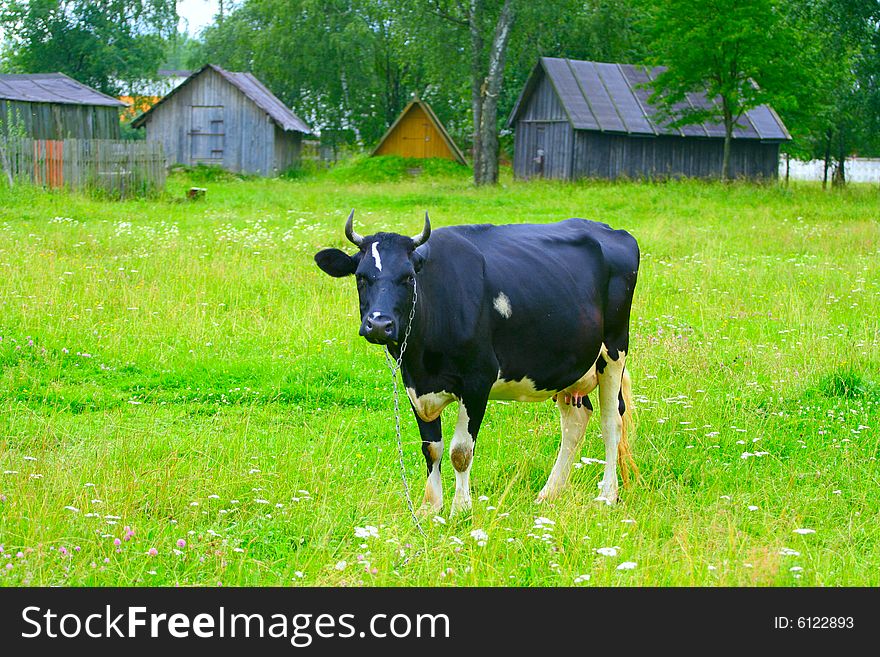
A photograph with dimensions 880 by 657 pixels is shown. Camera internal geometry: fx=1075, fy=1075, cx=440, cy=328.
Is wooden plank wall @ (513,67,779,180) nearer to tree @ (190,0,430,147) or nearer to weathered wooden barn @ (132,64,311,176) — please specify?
weathered wooden barn @ (132,64,311,176)

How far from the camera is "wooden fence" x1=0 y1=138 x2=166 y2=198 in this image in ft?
79.2

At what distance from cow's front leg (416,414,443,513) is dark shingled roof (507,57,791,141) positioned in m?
33.4

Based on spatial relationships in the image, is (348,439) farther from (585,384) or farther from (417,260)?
(417,260)

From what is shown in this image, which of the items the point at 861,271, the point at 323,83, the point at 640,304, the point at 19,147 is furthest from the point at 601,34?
the point at 640,304

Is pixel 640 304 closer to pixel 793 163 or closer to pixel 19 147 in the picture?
pixel 19 147

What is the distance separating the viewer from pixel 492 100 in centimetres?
3603

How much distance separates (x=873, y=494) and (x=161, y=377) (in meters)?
5.46

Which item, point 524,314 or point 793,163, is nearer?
point 524,314

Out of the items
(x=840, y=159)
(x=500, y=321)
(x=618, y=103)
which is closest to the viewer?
(x=500, y=321)

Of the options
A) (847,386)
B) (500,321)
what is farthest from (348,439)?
(847,386)

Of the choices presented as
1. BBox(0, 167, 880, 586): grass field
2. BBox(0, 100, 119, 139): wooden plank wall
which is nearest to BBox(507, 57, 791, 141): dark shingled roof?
BBox(0, 100, 119, 139): wooden plank wall

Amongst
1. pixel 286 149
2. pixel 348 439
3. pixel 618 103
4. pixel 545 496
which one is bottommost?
pixel 545 496

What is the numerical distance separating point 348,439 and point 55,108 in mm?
33253
